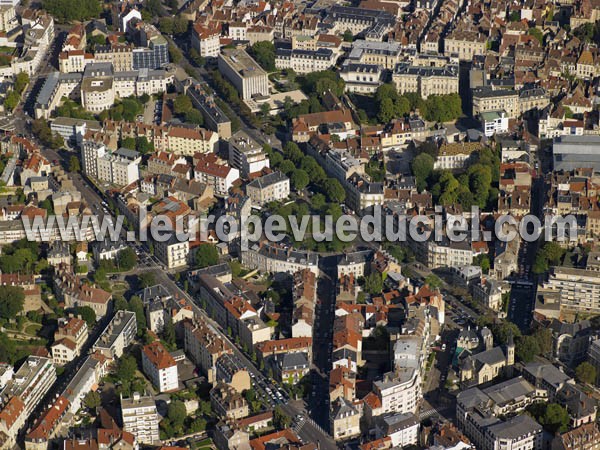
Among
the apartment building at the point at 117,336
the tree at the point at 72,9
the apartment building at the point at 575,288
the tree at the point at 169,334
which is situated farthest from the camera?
the tree at the point at 72,9

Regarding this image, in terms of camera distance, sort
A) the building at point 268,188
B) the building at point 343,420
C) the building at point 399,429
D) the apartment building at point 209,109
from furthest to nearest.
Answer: the apartment building at point 209,109 < the building at point 268,188 < the building at point 343,420 < the building at point 399,429

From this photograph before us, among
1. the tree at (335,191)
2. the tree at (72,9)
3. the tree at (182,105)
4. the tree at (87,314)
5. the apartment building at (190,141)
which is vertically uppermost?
the tree at (72,9)

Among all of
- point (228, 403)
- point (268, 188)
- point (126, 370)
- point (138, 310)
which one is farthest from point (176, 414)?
point (268, 188)

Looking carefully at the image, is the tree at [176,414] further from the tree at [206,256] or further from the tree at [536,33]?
the tree at [536,33]

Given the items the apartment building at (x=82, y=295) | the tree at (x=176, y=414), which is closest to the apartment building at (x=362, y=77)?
the apartment building at (x=82, y=295)

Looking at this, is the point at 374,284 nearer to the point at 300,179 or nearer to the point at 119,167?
the point at 300,179

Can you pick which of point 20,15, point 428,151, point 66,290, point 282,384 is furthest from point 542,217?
point 20,15

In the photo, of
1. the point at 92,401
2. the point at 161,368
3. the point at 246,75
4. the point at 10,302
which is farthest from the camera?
the point at 246,75
